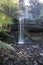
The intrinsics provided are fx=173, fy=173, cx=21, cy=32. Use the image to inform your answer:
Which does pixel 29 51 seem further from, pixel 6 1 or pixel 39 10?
pixel 39 10

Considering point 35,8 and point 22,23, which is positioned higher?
point 35,8

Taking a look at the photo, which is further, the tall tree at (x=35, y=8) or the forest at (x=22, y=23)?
the tall tree at (x=35, y=8)

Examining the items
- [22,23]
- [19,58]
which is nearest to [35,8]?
[22,23]

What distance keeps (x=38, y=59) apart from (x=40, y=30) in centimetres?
229

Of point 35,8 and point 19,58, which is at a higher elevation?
point 35,8

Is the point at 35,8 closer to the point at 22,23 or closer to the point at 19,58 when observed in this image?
the point at 22,23

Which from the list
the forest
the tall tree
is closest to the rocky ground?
the forest

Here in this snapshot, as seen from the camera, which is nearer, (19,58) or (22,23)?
(19,58)

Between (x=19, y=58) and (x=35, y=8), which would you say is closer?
(x=19, y=58)

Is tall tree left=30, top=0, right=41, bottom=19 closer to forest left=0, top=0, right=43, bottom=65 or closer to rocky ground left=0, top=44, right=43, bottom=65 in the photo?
forest left=0, top=0, right=43, bottom=65

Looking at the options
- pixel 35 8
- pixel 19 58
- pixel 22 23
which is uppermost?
pixel 35 8

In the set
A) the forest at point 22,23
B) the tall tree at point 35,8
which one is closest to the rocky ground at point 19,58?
the forest at point 22,23

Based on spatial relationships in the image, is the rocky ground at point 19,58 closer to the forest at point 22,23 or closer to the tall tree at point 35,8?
the forest at point 22,23

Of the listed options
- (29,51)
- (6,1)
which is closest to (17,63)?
(29,51)
